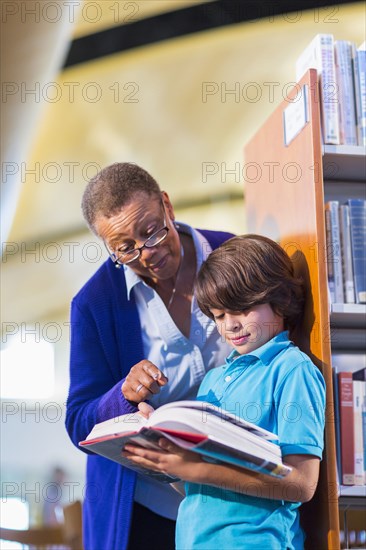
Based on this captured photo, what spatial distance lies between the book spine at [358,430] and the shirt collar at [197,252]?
1.68 ft

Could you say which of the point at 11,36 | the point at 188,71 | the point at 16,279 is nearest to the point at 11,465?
the point at 16,279

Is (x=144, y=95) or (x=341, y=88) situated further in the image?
(x=144, y=95)

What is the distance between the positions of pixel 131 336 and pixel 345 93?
32.6 inches

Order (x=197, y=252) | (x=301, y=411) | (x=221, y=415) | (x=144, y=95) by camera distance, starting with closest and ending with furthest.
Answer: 1. (x=221, y=415)
2. (x=301, y=411)
3. (x=197, y=252)
4. (x=144, y=95)

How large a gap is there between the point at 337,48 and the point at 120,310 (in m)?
0.88

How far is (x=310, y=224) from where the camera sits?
1932 mm

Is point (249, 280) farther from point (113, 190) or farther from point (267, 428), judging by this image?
point (113, 190)

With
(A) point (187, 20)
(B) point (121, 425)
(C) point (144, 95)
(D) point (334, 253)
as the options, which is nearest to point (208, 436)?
(B) point (121, 425)

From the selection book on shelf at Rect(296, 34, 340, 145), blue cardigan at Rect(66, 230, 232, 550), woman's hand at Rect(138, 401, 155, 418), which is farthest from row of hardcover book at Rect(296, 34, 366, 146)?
woman's hand at Rect(138, 401, 155, 418)

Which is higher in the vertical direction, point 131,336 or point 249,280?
point 249,280

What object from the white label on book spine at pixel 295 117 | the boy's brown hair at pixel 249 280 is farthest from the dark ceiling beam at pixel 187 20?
the boy's brown hair at pixel 249 280

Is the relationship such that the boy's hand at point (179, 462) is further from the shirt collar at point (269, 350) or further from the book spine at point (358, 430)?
the book spine at point (358, 430)

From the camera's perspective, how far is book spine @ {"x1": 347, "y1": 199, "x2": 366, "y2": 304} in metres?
1.99

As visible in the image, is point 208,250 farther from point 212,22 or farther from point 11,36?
point 212,22
